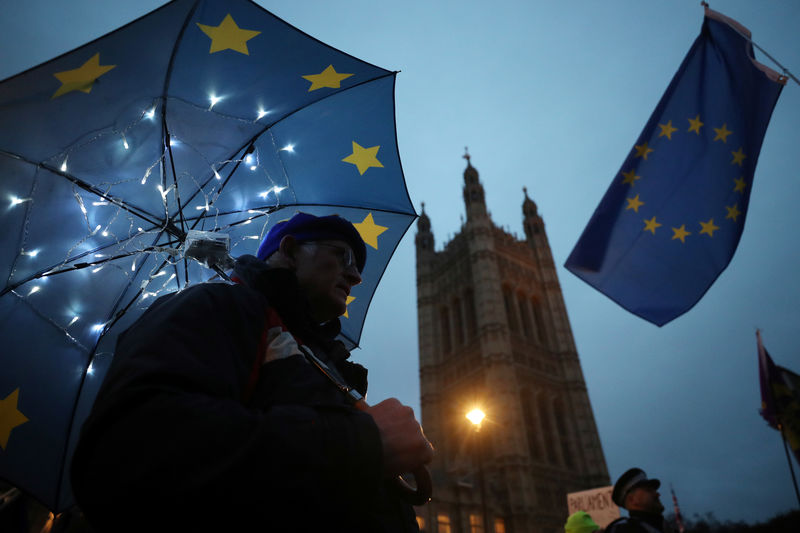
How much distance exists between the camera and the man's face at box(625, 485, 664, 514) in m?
3.54

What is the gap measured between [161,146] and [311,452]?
2832 millimetres

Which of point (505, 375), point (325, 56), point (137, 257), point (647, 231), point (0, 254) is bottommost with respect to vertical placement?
point (0, 254)

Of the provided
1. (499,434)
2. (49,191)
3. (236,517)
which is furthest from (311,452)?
(499,434)

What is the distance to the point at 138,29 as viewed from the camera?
92.9 inches

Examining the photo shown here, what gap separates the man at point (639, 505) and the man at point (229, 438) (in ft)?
10.4

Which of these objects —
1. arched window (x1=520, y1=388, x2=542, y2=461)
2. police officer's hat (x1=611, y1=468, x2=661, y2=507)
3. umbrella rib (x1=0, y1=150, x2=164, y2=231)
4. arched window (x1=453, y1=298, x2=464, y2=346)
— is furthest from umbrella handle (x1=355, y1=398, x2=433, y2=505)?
arched window (x1=453, y1=298, x2=464, y2=346)

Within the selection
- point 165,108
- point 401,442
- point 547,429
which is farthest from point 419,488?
point 547,429

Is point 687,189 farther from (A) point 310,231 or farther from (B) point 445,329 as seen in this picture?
(B) point 445,329

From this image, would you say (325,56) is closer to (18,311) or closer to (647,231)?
(18,311)

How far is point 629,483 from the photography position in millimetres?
3805

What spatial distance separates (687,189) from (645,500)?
3388mm

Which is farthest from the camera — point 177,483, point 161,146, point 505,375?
point 505,375

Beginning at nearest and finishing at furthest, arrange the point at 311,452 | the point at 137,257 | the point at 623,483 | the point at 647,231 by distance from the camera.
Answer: the point at 311,452, the point at 137,257, the point at 623,483, the point at 647,231

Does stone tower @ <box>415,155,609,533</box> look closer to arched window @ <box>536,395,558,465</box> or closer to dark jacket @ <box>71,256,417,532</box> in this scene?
arched window @ <box>536,395,558,465</box>
